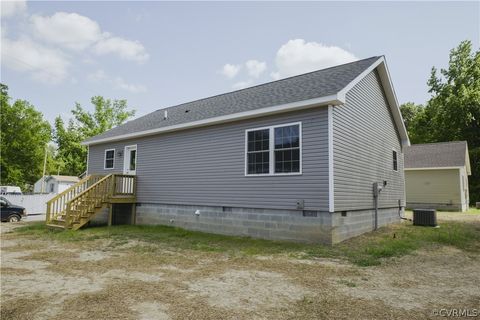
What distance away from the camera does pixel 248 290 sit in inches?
185

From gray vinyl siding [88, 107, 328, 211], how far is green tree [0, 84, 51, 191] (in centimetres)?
2538

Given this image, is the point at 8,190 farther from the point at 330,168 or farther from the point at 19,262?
the point at 330,168

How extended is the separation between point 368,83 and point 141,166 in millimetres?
9960

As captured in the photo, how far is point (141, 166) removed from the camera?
13688mm

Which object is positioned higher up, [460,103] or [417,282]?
[460,103]

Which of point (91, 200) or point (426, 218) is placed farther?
point (426, 218)

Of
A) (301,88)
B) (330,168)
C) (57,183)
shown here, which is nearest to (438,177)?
(301,88)

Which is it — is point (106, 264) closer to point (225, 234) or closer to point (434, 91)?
point (225, 234)

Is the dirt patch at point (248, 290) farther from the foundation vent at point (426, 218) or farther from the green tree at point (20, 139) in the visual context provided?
the green tree at point (20, 139)

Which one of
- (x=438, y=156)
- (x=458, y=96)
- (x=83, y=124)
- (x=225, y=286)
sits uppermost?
(x=458, y=96)

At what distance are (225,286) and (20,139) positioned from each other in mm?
37260

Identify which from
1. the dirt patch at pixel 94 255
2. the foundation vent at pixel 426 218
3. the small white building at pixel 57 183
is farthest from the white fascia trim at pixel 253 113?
the small white building at pixel 57 183

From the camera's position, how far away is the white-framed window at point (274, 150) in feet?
29.5

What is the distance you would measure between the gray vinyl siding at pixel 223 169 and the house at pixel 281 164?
3 centimetres
